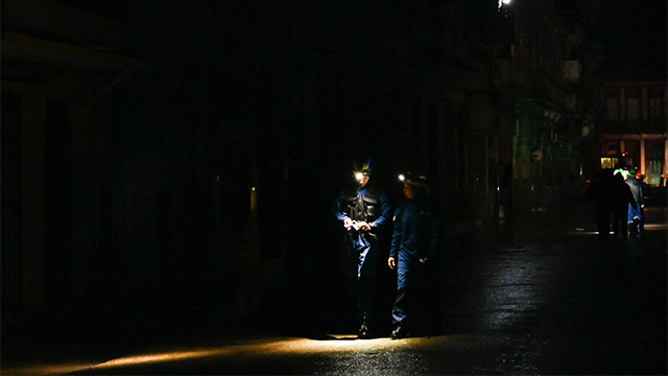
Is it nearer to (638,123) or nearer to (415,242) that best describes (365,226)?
(415,242)

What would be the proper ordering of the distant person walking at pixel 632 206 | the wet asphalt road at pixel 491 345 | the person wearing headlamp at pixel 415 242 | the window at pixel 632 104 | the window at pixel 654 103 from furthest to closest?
the window at pixel 632 104 → the window at pixel 654 103 → the distant person walking at pixel 632 206 → the person wearing headlamp at pixel 415 242 → the wet asphalt road at pixel 491 345

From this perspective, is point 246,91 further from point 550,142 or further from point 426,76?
point 550,142

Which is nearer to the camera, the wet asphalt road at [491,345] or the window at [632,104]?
the wet asphalt road at [491,345]

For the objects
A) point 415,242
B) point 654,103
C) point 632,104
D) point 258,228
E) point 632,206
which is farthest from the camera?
point 632,104

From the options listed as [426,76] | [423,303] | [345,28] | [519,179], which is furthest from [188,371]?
[519,179]

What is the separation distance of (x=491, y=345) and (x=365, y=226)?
2211 mm

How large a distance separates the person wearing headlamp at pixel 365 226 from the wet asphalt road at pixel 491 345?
1.43ft

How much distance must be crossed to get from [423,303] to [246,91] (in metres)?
7.92

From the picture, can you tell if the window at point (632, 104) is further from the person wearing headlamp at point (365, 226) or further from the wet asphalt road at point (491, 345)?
the person wearing headlamp at point (365, 226)

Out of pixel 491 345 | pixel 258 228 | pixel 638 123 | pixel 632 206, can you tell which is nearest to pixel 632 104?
pixel 638 123

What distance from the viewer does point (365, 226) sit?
457 inches

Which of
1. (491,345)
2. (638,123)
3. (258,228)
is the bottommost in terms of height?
(491,345)

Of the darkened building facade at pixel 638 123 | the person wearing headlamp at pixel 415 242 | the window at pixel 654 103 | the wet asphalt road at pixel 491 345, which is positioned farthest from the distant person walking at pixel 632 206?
the window at pixel 654 103

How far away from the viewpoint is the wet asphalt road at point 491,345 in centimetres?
905
